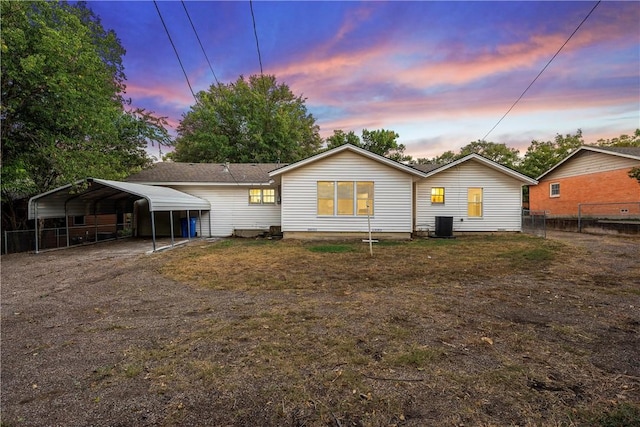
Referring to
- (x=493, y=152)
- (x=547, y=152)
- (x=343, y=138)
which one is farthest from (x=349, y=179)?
(x=493, y=152)

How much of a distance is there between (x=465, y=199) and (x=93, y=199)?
1803 cm

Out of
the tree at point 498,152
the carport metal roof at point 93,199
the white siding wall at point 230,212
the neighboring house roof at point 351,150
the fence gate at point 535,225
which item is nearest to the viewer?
the carport metal roof at point 93,199

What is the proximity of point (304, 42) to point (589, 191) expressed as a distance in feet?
66.0

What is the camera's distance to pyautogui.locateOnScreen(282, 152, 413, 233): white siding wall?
1269 centimetres

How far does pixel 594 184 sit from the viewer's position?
717 inches

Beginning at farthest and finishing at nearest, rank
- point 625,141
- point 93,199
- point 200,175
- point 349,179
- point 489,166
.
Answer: point 625,141, point 200,175, point 489,166, point 93,199, point 349,179

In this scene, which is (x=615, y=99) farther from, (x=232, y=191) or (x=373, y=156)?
(x=232, y=191)

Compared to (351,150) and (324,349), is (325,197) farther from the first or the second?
(324,349)

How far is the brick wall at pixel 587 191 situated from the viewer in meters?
16.3

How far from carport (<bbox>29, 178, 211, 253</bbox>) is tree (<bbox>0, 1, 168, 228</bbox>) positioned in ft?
2.00

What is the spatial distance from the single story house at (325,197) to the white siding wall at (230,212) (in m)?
0.05

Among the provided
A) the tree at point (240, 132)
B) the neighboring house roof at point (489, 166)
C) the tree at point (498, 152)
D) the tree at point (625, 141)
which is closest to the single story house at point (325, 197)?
the neighboring house roof at point (489, 166)

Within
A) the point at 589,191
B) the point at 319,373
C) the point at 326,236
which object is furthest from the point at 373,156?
the point at 589,191

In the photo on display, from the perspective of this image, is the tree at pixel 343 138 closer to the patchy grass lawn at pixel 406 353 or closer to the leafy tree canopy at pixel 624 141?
the patchy grass lawn at pixel 406 353
